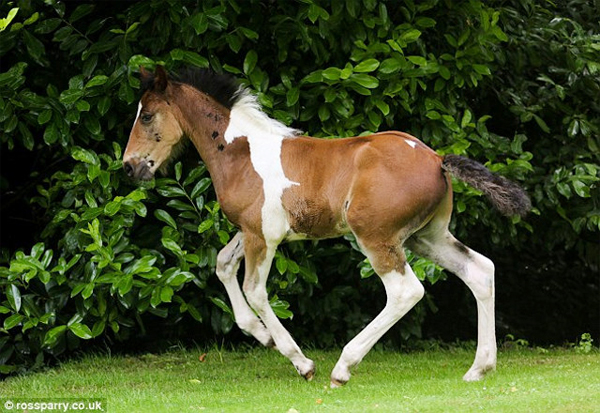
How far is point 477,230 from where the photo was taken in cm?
1106

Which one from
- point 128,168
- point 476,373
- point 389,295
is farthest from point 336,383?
point 128,168

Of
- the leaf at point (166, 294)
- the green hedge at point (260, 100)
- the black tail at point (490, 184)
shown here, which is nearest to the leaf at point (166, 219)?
the green hedge at point (260, 100)

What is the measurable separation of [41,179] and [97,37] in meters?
1.60

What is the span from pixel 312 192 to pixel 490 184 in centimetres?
136

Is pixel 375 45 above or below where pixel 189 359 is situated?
above

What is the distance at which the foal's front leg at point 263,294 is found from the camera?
25.9ft

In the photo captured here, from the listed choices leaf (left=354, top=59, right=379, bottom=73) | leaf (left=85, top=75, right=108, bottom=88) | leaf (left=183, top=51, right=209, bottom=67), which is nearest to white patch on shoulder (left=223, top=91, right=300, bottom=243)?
leaf (left=183, top=51, right=209, bottom=67)

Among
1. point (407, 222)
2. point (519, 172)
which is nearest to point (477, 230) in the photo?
point (519, 172)

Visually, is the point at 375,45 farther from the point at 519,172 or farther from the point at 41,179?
the point at 41,179

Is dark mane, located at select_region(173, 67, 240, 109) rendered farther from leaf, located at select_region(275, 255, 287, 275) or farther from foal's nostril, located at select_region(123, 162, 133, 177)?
leaf, located at select_region(275, 255, 287, 275)

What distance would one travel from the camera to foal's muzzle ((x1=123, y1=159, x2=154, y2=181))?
8.30 meters

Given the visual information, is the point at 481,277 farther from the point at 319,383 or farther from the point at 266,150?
the point at 266,150

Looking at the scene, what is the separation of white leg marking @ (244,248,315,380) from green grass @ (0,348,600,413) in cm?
14

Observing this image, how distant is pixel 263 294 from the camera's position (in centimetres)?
794
